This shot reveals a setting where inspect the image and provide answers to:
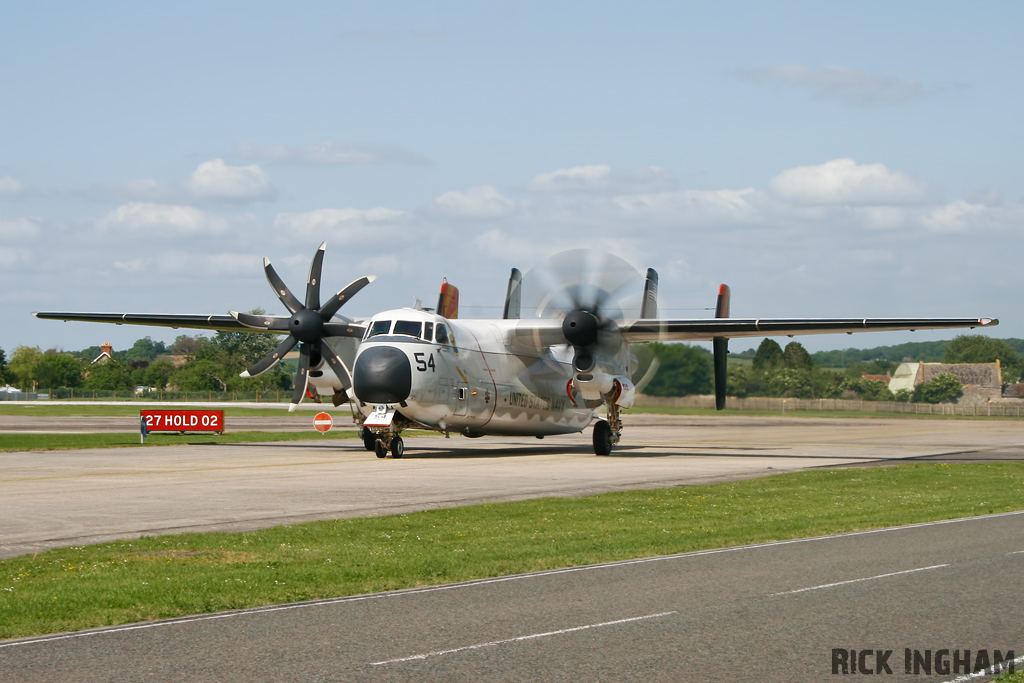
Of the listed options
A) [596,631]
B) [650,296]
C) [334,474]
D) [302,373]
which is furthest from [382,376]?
[596,631]

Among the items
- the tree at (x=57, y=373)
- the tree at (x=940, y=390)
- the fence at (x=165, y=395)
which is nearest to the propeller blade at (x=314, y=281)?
the fence at (x=165, y=395)

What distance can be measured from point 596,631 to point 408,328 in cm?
2431

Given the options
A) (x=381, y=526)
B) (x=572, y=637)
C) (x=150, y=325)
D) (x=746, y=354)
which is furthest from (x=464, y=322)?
(x=746, y=354)

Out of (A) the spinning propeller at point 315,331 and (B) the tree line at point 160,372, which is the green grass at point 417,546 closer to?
(A) the spinning propeller at point 315,331

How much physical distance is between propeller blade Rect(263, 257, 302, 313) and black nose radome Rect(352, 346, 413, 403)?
7.78 meters

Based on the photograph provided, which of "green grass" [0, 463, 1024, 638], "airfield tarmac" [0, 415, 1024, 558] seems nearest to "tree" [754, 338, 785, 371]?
"airfield tarmac" [0, 415, 1024, 558]

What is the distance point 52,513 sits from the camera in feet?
58.1

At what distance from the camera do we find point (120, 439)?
41.2m

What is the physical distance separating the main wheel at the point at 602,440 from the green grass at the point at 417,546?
13.1 meters

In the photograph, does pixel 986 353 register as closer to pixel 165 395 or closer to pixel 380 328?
pixel 165 395

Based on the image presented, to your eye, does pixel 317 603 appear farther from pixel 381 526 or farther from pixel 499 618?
pixel 381 526

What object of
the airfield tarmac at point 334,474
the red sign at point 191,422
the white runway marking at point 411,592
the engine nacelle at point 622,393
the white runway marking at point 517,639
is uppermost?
the engine nacelle at point 622,393

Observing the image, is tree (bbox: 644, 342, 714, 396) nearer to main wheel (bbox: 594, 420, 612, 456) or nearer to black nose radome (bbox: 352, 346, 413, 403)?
main wheel (bbox: 594, 420, 612, 456)

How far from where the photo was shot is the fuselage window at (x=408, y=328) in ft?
108
